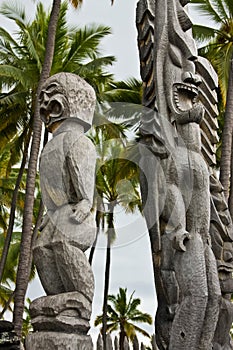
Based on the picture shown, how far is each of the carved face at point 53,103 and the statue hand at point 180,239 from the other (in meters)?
1.24

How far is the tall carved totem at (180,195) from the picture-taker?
14.3 feet

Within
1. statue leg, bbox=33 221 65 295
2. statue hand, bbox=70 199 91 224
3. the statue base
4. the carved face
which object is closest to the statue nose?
the carved face

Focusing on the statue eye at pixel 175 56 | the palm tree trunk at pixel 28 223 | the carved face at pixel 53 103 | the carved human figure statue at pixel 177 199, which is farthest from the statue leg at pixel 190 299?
the palm tree trunk at pixel 28 223

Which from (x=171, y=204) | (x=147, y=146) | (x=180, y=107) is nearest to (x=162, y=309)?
(x=171, y=204)

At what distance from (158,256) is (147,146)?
94 centimetres

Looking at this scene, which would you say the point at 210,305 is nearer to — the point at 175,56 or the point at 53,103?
the point at 53,103

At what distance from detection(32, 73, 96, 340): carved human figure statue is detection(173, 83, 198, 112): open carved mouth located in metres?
1.18

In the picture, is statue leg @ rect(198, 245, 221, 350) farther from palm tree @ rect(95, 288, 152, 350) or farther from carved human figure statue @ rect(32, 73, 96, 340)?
palm tree @ rect(95, 288, 152, 350)

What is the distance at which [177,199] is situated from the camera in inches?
183

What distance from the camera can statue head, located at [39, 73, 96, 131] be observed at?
407 centimetres

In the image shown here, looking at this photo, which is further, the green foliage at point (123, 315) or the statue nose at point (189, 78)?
the green foliage at point (123, 315)

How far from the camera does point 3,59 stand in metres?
17.9

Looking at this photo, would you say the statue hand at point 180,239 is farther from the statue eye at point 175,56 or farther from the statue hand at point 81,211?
the statue eye at point 175,56

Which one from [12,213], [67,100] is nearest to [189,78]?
[67,100]
